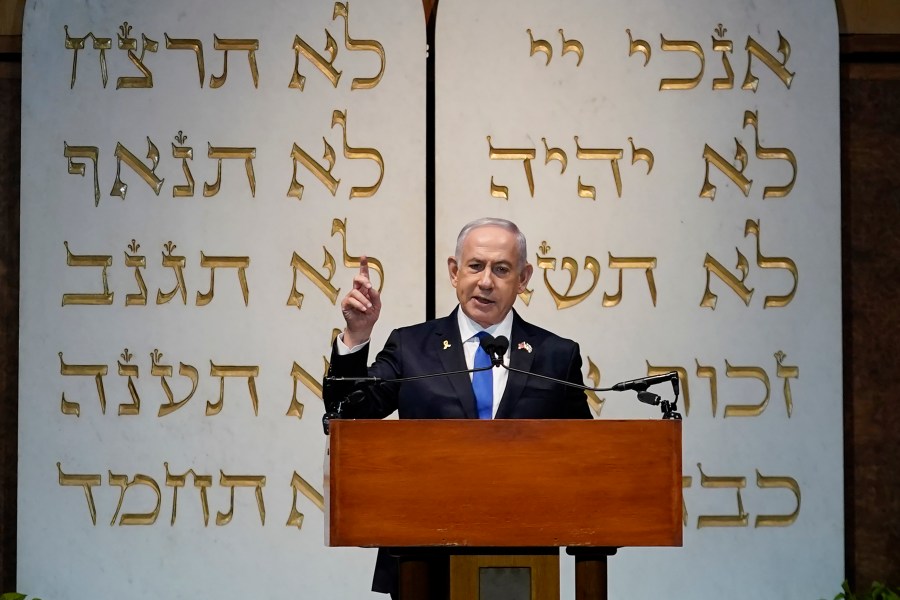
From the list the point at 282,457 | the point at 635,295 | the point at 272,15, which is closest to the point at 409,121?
the point at 272,15

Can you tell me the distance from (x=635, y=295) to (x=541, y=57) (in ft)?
3.07

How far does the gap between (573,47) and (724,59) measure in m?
0.56

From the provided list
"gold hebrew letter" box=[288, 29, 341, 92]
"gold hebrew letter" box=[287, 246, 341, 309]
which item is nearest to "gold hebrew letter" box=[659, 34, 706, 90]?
"gold hebrew letter" box=[288, 29, 341, 92]

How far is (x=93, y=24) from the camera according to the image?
13.6 ft

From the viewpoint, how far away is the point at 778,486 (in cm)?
403

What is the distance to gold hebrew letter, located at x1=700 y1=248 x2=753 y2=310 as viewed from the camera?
409 centimetres

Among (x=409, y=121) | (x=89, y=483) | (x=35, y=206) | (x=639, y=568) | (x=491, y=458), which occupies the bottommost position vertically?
(x=639, y=568)

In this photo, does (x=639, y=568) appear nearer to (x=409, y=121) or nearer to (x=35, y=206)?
(x=409, y=121)

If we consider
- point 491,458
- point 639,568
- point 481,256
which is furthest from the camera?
point 639,568

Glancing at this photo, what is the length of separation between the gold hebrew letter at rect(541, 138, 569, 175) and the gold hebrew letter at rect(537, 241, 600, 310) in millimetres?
289

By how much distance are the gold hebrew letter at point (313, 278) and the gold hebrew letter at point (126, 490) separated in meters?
0.81

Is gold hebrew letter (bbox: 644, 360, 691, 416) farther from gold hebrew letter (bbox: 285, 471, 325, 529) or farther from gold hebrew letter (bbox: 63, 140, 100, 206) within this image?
gold hebrew letter (bbox: 63, 140, 100, 206)

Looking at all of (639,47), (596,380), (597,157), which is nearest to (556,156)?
(597,157)

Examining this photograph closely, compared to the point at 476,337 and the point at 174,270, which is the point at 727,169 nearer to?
the point at 476,337
